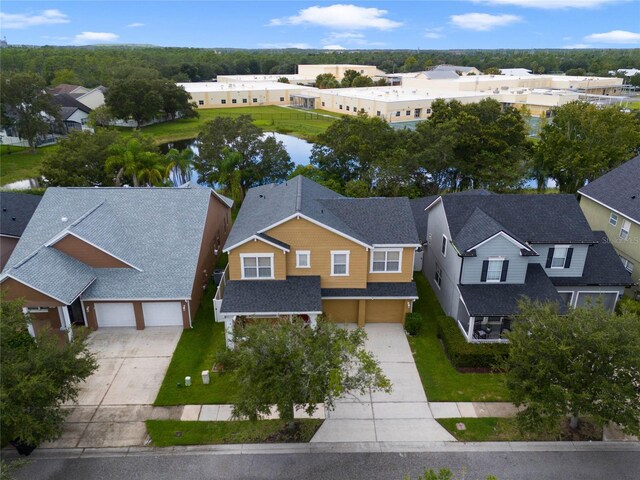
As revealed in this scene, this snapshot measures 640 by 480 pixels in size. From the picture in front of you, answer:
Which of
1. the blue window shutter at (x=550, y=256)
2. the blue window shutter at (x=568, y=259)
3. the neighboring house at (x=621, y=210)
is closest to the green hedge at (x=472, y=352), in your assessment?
the blue window shutter at (x=550, y=256)

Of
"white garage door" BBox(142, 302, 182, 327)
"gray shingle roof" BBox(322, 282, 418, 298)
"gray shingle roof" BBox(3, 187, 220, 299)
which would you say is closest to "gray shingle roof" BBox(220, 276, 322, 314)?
"gray shingle roof" BBox(322, 282, 418, 298)

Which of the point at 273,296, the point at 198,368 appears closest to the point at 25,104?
the point at 273,296

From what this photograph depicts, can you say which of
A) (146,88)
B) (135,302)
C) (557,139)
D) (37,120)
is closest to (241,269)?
(135,302)

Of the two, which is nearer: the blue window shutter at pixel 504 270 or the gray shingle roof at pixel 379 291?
the blue window shutter at pixel 504 270

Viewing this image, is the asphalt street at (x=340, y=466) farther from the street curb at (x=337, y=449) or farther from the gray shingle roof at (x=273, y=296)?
the gray shingle roof at (x=273, y=296)

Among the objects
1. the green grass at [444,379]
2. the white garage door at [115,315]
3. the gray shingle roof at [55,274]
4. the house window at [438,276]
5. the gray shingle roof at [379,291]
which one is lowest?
the green grass at [444,379]

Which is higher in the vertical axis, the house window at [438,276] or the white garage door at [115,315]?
the house window at [438,276]

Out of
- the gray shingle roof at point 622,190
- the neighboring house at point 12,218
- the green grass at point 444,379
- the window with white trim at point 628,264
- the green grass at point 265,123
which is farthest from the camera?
the green grass at point 265,123
